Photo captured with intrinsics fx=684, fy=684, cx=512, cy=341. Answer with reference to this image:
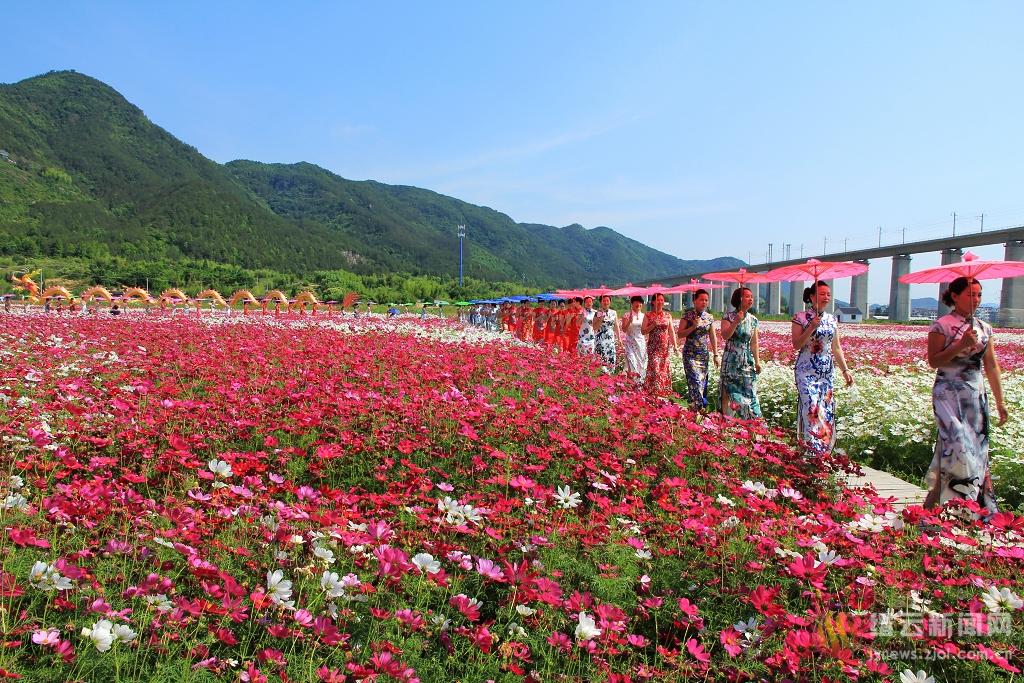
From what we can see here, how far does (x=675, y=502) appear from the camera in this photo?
3.38 m

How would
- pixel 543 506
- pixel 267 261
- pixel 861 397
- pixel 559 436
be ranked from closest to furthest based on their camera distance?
pixel 543 506 < pixel 559 436 < pixel 861 397 < pixel 267 261

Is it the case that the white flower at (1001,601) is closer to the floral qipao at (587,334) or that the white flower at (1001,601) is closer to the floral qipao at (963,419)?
the floral qipao at (963,419)

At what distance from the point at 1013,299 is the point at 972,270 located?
35.3 metres

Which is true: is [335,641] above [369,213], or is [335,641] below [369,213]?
below

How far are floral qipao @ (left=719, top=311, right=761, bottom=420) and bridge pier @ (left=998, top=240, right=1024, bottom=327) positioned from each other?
32625 mm

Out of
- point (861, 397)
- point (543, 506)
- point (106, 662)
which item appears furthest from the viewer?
point (861, 397)

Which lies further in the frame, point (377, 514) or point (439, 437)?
point (439, 437)

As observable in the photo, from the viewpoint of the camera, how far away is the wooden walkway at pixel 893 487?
4.97m

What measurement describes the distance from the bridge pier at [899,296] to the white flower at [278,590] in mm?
45329

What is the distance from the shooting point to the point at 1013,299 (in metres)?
32.8

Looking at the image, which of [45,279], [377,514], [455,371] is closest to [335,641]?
[377,514]

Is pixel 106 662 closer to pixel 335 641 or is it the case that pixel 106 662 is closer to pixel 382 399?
pixel 335 641

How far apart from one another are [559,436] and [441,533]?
5.37 feet

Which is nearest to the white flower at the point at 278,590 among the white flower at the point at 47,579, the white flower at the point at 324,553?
the white flower at the point at 324,553
